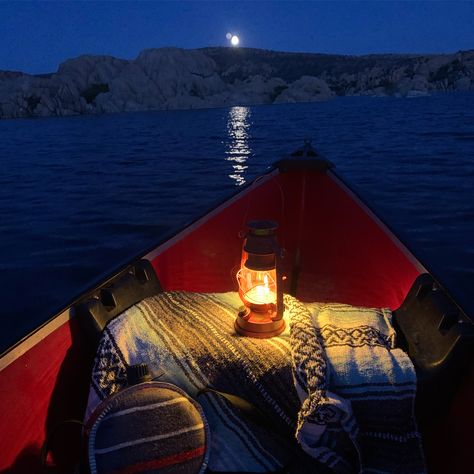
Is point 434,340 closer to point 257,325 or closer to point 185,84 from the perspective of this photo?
point 257,325

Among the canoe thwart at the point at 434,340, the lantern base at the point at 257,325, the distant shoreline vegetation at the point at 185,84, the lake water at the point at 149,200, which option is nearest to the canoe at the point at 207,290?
the canoe thwart at the point at 434,340

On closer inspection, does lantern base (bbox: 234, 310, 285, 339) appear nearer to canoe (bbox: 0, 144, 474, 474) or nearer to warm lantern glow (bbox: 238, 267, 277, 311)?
warm lantern glow (bbox: 238, 267, 277, 311)

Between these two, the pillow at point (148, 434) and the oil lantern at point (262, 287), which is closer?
the pillow at point (148, 434)

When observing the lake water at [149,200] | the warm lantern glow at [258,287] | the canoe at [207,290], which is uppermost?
the warm lantern glow at [258,287]

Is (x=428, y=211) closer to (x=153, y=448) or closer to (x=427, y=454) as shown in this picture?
(x=427, y=454)

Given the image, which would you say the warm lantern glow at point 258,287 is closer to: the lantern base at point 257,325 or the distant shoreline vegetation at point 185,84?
the lantern base at point 257,325

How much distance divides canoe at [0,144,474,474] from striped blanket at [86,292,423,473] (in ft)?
0.57

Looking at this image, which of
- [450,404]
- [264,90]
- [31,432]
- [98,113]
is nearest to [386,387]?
[450,404]

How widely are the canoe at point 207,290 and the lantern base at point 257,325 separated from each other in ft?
1.01

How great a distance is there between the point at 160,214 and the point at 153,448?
24.0 ft

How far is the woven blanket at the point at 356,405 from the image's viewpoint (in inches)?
56.8

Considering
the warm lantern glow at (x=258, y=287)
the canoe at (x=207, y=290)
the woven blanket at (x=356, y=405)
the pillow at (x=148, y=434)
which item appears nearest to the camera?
the pillow at (x=148, y=434)

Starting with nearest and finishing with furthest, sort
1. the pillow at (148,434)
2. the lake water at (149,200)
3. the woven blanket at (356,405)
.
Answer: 1. the pillow at (148,434)
2. the woven blanket at (356,405)
3. the lake water at (149,200)

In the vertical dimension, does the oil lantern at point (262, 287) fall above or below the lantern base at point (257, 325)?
above
